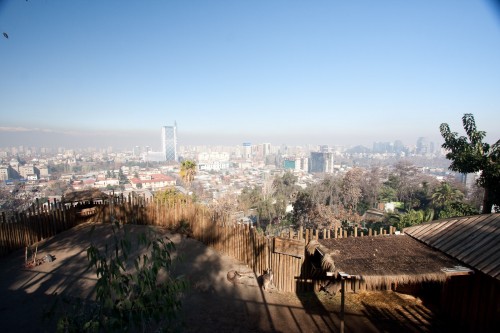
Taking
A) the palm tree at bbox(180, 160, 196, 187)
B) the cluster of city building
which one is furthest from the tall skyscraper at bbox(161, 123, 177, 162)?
the palm tree at bbox(180, 160, 196, 187)

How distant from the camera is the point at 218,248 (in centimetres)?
976

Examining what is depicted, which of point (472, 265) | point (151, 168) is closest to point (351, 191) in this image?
point (472, 265)

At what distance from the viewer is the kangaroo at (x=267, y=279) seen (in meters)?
7.78

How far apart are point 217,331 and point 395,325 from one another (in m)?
4.15

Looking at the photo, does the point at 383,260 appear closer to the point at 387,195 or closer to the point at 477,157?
the point at 477,157

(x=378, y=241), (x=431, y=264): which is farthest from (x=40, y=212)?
(x=431, y=264)

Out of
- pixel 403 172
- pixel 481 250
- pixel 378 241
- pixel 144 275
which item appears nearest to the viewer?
pixel 144 275

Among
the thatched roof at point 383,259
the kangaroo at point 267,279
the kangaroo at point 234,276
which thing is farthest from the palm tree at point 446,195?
the kangaroo at point 234,276

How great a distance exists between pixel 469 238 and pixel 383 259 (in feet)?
7.03

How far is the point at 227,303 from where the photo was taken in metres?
7.21

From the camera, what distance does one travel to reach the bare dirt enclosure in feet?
20.8

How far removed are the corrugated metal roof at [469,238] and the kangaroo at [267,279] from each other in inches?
158

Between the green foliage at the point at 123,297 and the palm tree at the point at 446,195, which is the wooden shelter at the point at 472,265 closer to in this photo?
the green foliage at the point at 123,297

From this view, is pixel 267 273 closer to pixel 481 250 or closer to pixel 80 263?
pixel 481 250
